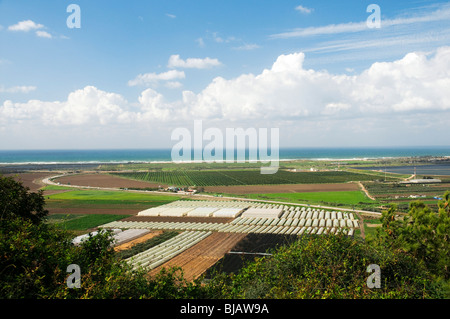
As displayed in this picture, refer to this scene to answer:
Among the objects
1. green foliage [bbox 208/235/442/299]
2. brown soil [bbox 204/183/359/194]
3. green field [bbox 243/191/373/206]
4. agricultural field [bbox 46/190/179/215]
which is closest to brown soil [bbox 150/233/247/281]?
green foliage [bbox 208/235/442/299]

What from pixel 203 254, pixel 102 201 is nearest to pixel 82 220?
pixel 102 201

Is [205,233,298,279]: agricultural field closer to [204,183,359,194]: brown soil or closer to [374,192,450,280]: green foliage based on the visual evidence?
[374,192,450,280]: green foliage

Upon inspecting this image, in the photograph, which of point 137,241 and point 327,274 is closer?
point 327,274

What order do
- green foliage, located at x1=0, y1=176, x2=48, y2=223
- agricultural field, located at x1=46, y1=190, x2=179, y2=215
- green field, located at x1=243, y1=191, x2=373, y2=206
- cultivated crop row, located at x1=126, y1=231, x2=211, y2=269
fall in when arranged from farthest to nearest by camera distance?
green field, located at x1=243, y1=191, x2=373, y2=206 → agricultural field, located at x1=46, y1=190, x2=179, y2=215 → cultivated crop row, located at x1=126, y1=231, x2=211, y2=269 → green foliage, located at x1=0, y1=176, x2=48, y2=223

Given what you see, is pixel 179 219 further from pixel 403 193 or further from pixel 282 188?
pixel 403 193

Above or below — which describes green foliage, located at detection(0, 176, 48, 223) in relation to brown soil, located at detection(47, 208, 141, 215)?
above

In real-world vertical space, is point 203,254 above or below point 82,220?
below

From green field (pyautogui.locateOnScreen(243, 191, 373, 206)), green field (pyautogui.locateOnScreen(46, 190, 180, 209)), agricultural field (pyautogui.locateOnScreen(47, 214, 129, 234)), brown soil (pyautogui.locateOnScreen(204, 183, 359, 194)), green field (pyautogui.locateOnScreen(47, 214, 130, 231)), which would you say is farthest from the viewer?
brown soil (pyautogui.locateOnScreen(204, 183, 359, 194))

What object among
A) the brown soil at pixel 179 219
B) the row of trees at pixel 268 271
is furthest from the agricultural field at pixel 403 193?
the row of trees at pixel 268 271
